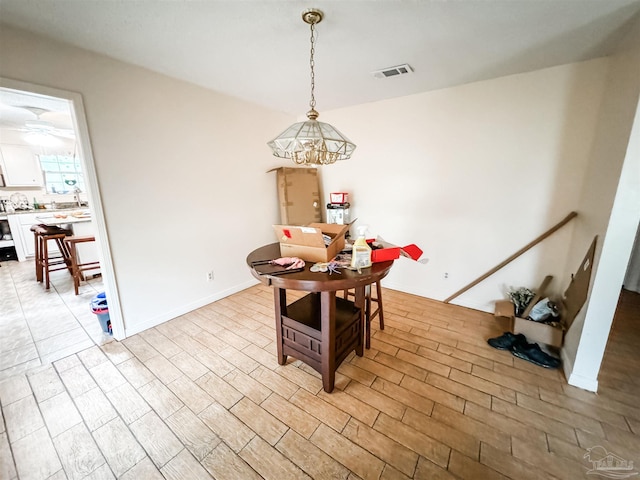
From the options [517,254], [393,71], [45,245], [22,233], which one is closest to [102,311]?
[45,245]

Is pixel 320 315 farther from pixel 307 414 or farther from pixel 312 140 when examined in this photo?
pixel 312 140

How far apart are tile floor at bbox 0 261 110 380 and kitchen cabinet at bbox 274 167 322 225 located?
7.89 ft

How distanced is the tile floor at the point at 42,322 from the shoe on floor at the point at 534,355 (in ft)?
12.0

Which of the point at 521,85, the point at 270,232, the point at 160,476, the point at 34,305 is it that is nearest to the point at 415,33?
the point at 521,85

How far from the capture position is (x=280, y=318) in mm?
1813

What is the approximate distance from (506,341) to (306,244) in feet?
6.55

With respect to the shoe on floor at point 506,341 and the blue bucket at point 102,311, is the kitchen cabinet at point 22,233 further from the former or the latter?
the shoe on floor at point 506,341

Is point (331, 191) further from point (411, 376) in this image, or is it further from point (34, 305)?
point (34, 305)

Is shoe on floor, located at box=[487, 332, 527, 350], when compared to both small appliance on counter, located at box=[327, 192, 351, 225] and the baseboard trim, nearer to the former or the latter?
the baseboard trim

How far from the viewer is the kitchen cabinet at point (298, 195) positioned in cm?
346

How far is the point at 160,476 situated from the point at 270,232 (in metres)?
2.75

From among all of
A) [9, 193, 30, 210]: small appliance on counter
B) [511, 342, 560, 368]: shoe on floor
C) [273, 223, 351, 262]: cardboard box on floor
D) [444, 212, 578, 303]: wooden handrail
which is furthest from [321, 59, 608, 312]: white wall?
[9, 193, 30, 210]: small appliance on counter

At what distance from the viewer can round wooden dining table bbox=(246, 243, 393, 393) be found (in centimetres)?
135

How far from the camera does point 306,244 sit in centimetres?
160
